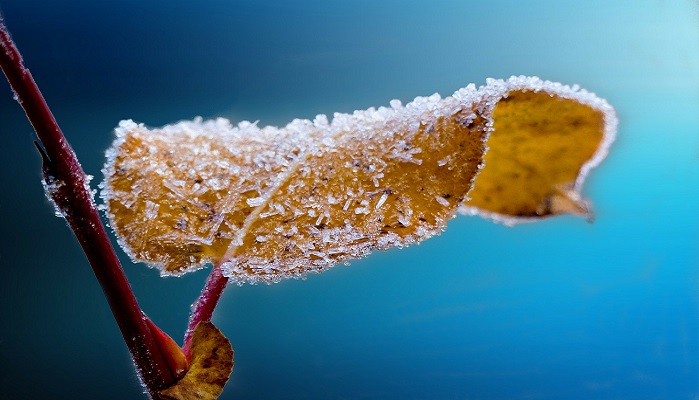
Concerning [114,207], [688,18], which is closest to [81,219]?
[114,207]

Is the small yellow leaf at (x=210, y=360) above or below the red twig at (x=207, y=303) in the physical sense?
below

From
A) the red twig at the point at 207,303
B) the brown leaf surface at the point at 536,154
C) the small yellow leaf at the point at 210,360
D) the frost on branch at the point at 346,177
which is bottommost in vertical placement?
the small yellow leaf at the point at 210,360

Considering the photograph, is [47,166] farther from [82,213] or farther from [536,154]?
[536,154]

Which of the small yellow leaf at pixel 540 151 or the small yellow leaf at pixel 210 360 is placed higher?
the small yellow leaf at pixel 540 151

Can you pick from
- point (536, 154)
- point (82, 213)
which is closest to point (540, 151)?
point (536, 154)

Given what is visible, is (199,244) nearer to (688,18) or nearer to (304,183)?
(304,183)

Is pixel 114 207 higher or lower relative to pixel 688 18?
lower
